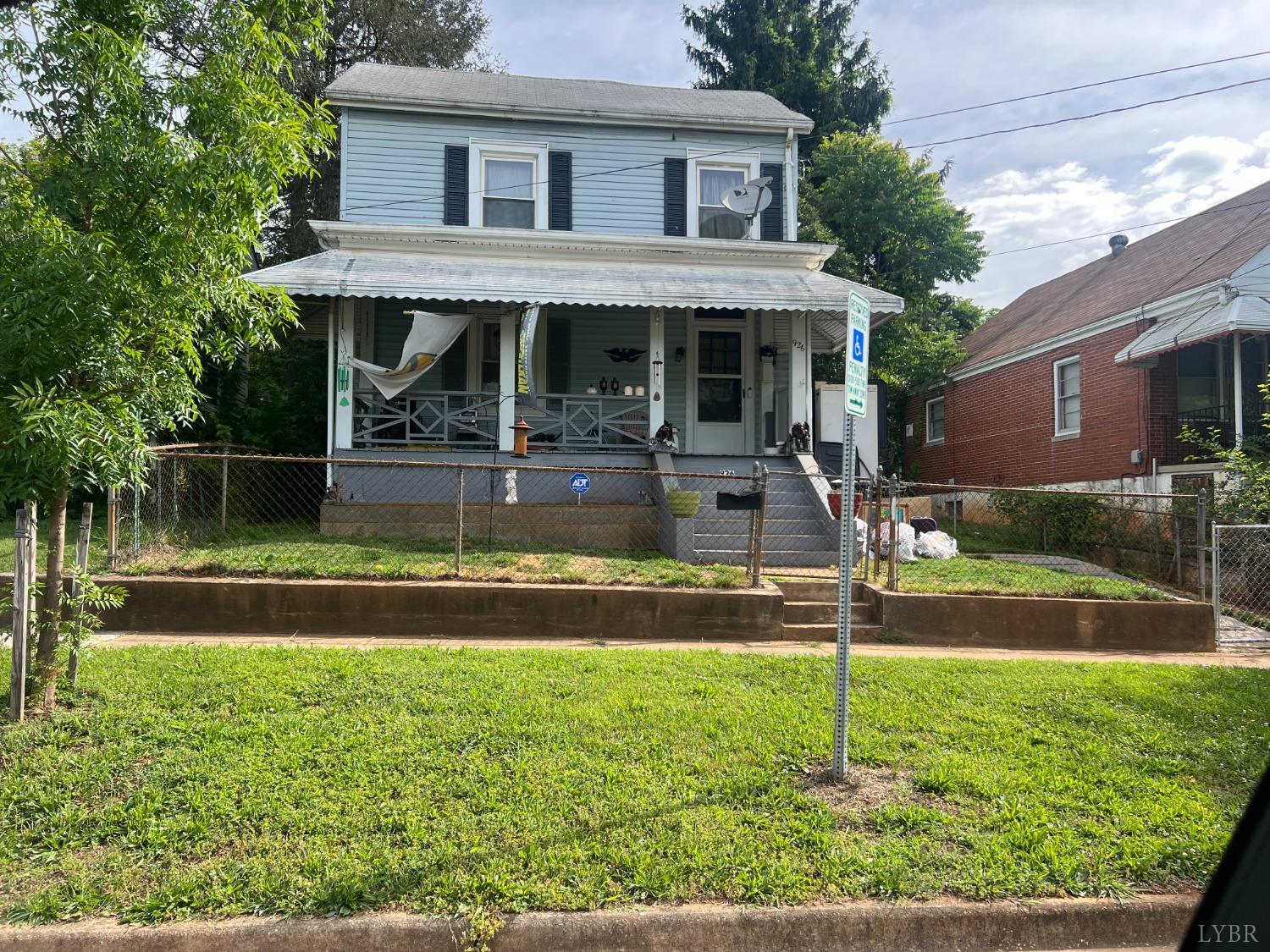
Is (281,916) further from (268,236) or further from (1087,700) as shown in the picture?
(268,236)

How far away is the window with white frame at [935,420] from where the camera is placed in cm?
2136

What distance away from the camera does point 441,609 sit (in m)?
7.71

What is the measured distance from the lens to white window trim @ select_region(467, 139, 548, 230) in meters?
14.2

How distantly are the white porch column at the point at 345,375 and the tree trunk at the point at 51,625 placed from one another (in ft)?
23.5

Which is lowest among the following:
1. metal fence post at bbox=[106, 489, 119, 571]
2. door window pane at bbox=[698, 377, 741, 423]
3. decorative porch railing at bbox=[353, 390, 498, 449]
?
metal fence post at bbox=[106, 489, 119, 571]

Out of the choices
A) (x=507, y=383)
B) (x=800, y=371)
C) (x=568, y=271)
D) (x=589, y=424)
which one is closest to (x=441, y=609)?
(x=507, y=383)

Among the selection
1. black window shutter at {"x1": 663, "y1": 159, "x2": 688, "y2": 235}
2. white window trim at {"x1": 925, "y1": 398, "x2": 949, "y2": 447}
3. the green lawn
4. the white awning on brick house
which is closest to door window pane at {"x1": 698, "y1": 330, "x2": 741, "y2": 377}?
the white awning on brick house

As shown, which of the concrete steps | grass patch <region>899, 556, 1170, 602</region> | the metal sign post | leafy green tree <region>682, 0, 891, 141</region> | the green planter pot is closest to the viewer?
the metal sign post

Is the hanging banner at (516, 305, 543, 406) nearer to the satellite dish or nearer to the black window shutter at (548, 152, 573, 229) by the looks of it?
the black window shutter at (548, 152, 573, 229)

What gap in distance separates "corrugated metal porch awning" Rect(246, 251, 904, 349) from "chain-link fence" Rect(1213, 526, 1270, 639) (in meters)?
5.50

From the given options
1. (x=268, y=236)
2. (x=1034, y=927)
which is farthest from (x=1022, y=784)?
(x=268, y=236)

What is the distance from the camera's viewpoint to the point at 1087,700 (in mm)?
5879

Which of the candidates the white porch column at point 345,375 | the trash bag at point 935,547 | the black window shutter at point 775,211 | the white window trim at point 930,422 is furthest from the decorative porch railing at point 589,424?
the white window trim at point 930,422

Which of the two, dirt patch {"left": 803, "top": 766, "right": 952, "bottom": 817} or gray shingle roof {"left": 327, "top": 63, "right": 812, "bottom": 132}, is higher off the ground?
gray shingle roof {"left": 327, "top": 63, "right": 812, "bottom": 132}
